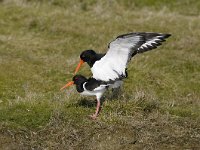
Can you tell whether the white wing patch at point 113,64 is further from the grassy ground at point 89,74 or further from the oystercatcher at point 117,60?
the grassy ground at point 89,74

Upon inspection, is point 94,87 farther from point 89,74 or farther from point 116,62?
point 89,74

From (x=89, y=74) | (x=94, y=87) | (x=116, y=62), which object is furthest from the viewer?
(x=89, y=74)

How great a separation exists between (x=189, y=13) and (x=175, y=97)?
11.6 meters

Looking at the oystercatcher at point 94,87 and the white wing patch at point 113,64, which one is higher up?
the white wing patch at point 113,64

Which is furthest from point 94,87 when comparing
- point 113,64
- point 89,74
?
point 89,74

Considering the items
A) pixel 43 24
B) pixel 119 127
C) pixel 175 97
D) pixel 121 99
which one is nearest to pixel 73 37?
pixel 43 24

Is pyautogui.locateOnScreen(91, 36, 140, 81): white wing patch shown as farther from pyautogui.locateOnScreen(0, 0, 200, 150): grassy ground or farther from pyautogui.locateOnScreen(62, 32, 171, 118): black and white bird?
pyautogui.locateOnScreen(0, 0, 200, 150): grassy ground

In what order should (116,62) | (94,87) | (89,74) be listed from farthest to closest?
(89,74) → (116,62) → (94,87)

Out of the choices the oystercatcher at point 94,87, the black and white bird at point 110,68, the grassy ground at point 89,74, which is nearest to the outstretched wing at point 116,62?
the black and white bird at point 110,68

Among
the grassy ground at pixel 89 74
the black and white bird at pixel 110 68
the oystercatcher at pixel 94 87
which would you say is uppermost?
the black and white bird at pixel 110 68

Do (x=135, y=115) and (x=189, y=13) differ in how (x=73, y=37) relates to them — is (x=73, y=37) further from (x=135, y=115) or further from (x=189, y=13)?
(x=135, y=115)

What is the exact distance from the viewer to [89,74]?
57.4ft

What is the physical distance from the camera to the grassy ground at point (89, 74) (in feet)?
37.5

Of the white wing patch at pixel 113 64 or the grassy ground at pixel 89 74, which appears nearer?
the grassy ground at pixel 89 74
